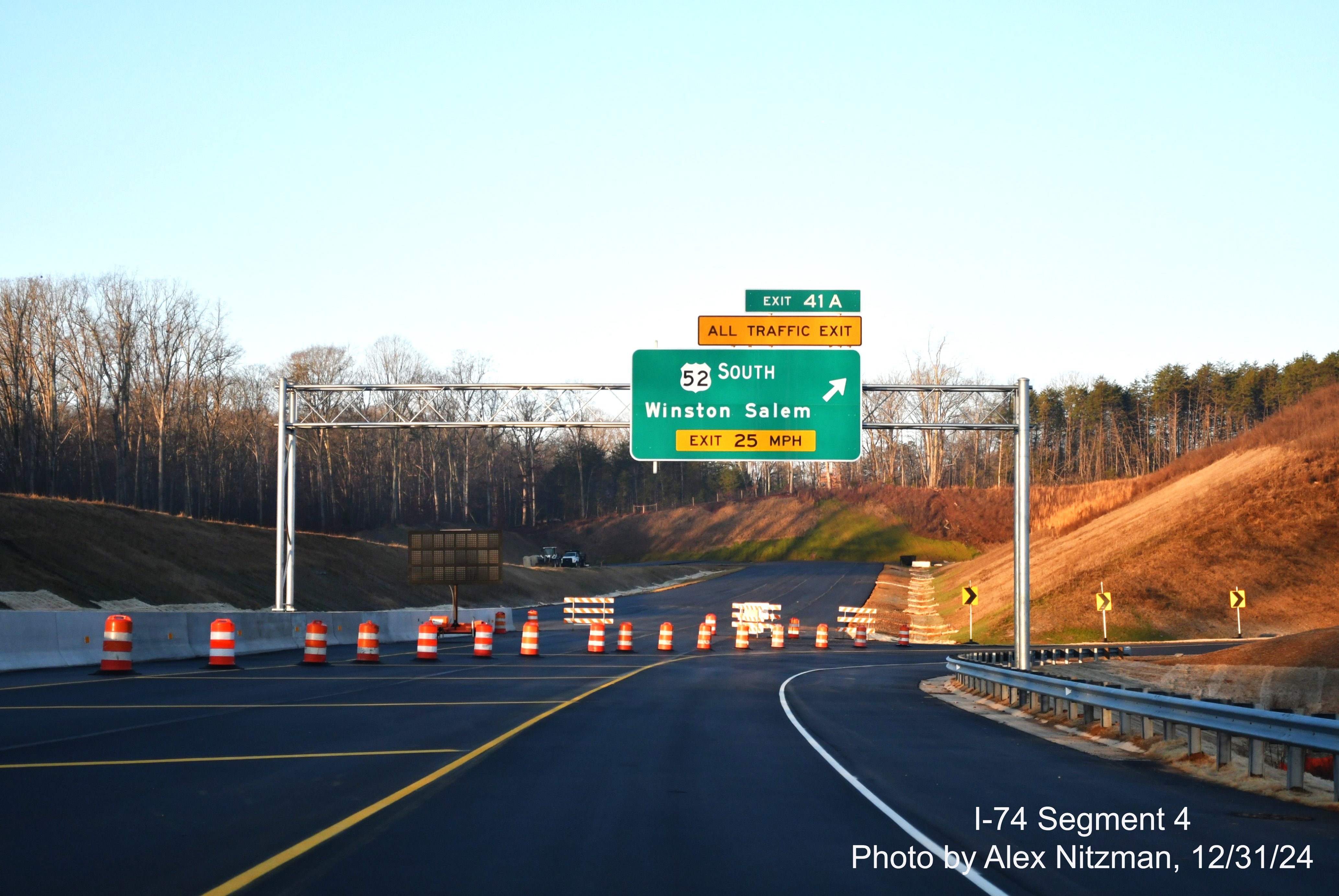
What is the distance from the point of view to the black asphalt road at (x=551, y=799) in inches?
279

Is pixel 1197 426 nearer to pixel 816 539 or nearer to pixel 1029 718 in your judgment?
pixel 816 539

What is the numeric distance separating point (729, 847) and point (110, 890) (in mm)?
3979

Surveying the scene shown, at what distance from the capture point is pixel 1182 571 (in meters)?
50.1

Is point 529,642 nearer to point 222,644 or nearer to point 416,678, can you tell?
point 416,678

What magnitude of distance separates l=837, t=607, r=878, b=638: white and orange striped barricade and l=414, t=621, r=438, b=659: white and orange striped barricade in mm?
20642

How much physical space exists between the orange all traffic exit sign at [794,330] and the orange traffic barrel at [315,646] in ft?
41.3

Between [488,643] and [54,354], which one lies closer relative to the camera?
[488,643]

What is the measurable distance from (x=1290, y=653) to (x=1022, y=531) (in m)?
8.66

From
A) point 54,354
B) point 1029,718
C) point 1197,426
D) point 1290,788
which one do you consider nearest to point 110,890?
point 1290,788

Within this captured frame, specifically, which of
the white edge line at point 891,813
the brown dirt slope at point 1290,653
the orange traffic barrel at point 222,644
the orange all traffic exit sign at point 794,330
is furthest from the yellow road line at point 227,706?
the brown dirt slope at point 1290,653

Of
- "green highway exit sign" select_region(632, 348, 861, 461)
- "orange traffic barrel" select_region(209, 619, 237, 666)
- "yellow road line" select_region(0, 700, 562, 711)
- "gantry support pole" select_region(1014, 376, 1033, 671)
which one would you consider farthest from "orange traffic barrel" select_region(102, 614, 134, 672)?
"gantry support pole" select_region(1014, 376, 1033, 671)

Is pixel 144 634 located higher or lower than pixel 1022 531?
lower

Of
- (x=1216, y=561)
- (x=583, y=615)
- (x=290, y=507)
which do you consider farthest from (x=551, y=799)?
(x=583, y=615)

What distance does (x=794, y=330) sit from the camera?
92.4ft
